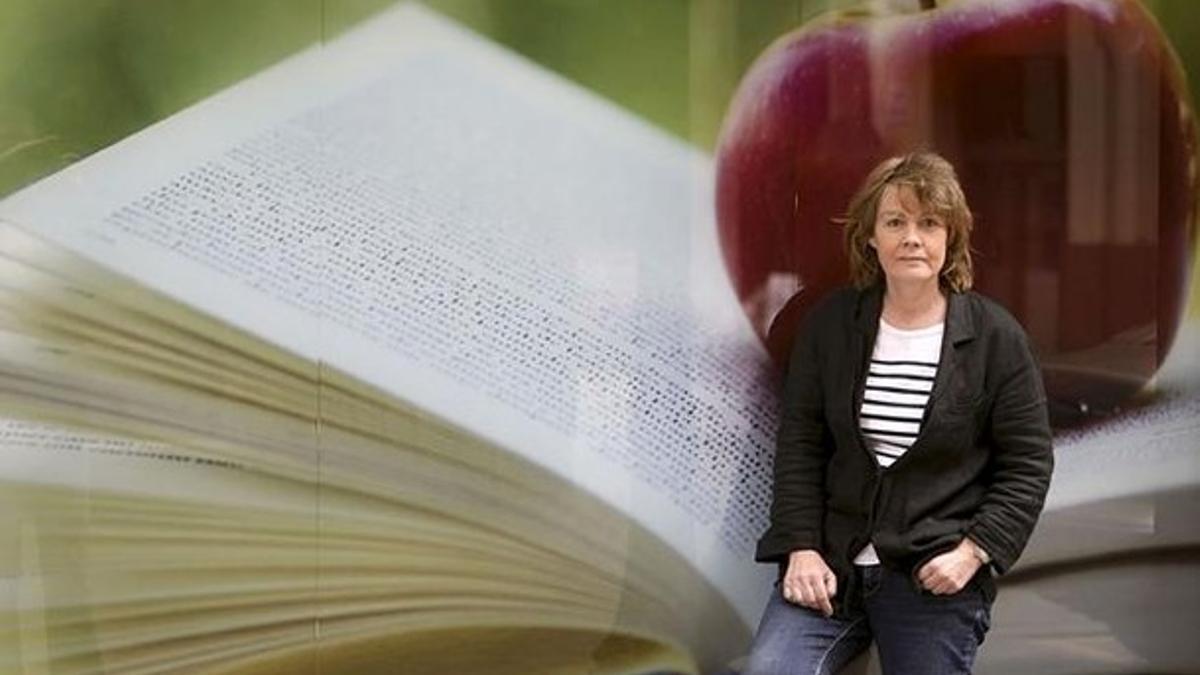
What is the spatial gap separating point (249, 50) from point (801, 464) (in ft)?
4.78

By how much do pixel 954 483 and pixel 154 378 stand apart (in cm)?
168

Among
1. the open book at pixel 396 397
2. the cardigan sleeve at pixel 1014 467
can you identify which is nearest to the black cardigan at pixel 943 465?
the cardigan sleeve at pixel 1014 467

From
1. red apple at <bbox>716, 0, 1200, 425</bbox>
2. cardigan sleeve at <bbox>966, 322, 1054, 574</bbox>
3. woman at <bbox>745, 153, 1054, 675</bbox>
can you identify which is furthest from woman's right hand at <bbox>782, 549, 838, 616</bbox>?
red apple at <bbox>716, 0, 1200, 425</bbox>

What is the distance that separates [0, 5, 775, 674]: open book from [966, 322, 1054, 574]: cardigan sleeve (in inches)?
29.0

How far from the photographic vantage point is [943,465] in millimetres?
3174

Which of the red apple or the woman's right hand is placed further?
the red apple

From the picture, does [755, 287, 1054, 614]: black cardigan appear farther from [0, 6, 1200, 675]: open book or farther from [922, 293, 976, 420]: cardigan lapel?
[0, 6, 1200, 675]: open book

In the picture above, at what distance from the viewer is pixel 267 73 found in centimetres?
365

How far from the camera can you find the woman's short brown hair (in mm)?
3230

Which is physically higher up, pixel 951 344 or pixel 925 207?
pixel 925 207

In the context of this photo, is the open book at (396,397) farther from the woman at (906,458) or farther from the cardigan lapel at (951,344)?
the cardigan lapel at (951,344)

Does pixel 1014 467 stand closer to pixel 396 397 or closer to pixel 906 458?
pixel 906 458

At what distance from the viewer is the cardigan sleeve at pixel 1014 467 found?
3129mm

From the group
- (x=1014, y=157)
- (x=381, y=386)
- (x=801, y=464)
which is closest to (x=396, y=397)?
(x=381, y=386)
